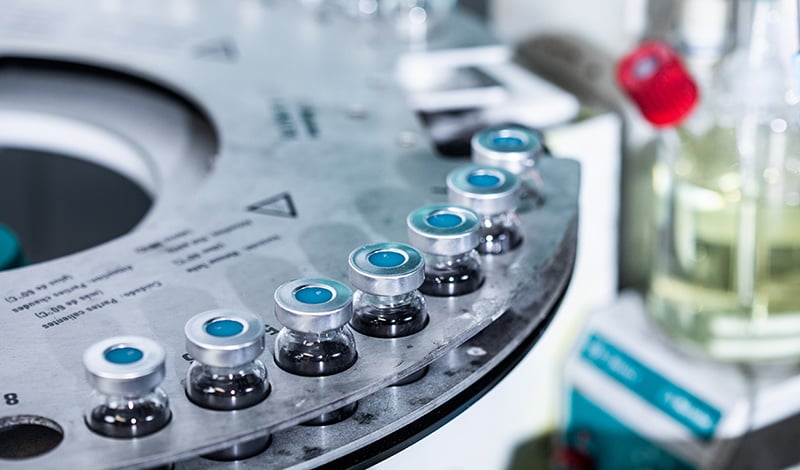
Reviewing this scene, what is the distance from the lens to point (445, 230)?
Answer: 1.96 feet

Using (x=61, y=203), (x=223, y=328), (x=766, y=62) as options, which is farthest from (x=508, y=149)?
(x=61, y=203)

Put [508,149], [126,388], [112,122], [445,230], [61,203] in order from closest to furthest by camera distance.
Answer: [126,388] → [445,230] → [508,149] → [112,122] → [61,203]

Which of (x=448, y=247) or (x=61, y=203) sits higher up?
(x=448, y=247)

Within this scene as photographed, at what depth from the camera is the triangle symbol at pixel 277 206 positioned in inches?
27.7

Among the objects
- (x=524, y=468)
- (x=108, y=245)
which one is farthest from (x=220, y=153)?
(x=524, y=468)

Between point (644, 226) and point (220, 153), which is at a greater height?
point (220, 153)

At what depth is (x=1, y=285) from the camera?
640mm

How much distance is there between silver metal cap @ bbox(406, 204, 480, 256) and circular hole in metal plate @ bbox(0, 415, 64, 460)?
0.20 m

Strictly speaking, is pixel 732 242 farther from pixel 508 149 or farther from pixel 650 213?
pixel 508 149

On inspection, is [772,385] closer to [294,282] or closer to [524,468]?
[524,468]

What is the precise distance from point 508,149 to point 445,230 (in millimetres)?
119

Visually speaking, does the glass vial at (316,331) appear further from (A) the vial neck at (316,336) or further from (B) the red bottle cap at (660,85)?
(B) the red bottle cap at (660,85)

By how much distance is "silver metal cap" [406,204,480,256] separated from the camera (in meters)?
0.59

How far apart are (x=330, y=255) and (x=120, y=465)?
205 mm
